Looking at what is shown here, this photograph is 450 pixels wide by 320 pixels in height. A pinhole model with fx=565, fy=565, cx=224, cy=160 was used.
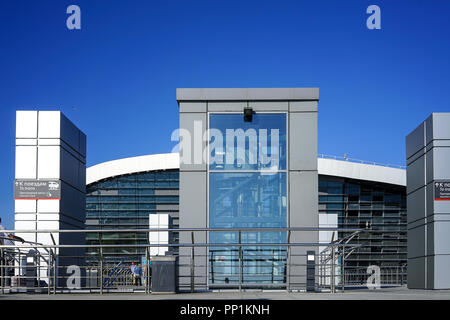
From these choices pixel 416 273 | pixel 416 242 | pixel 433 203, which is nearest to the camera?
pixel 433 203

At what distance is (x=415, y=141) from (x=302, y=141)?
4683 millimetres

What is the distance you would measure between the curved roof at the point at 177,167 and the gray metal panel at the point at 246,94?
1386 inches

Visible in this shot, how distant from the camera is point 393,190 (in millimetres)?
52812

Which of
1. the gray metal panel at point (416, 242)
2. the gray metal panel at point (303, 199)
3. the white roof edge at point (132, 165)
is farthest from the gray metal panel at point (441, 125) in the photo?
the white roof edge at point (132, 165)

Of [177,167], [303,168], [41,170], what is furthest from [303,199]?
[177,167]

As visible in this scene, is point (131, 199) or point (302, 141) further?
point (131, 199)

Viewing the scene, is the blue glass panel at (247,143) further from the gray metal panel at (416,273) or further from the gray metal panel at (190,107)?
the gray metal panel at (416,273)

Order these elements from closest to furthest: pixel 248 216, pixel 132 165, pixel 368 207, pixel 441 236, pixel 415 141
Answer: pixel 248 216, pixel 441 236, pixel 415 141, pixel 368 207, pixel 132 165

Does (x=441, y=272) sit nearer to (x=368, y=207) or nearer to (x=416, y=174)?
(x=416, y=174)

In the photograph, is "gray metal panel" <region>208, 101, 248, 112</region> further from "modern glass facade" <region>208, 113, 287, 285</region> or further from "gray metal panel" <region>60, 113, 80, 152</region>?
"gray metal panel" <region>60, 113, 80, 152</region>

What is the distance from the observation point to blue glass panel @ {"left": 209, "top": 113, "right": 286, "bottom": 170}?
14.7m

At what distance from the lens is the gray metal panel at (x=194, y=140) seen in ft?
48.5

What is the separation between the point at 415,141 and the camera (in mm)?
17516

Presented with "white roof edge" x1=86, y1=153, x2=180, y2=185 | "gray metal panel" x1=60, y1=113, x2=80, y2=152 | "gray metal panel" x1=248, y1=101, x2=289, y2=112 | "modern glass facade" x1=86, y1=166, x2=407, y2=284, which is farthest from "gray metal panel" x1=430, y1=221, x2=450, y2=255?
"white roof edge" x1=86, y1=153, x2=180, y2=185
